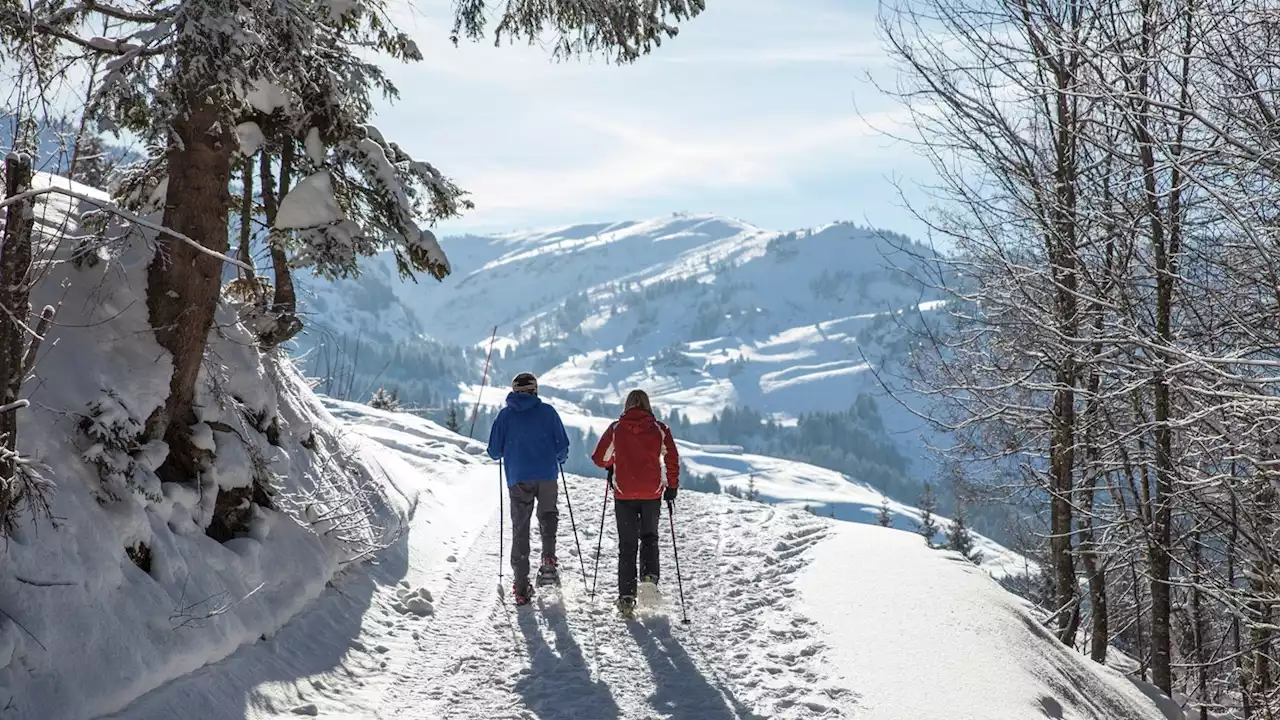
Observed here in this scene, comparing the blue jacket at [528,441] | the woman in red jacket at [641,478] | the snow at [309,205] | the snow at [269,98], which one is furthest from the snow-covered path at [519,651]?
the snow at [269,98]

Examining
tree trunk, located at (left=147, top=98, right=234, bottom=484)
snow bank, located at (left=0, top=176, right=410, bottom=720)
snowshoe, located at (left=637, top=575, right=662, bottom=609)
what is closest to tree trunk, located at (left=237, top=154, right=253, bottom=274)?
snow bank, located at (left=0, top=176, right=410, bottom=720)

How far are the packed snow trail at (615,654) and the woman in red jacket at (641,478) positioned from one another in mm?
675

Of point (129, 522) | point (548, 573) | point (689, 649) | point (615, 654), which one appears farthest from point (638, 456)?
point (129, 522)

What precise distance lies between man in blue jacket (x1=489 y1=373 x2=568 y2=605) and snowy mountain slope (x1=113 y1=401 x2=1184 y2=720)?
2.31 ft

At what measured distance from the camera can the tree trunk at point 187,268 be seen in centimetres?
699

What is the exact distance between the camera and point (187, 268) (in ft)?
23.3

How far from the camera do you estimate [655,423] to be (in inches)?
364

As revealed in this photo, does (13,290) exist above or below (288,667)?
above

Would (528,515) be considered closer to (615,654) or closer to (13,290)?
(615,654)

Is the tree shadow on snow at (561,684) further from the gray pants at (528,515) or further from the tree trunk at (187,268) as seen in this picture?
the tree trunk at (187,268)

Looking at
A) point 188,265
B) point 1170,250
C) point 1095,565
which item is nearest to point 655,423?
point 188,265

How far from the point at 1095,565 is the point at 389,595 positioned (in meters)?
14.0

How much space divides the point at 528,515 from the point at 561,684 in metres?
2.67

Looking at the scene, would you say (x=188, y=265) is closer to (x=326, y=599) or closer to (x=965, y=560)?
(x=326, y=599)
